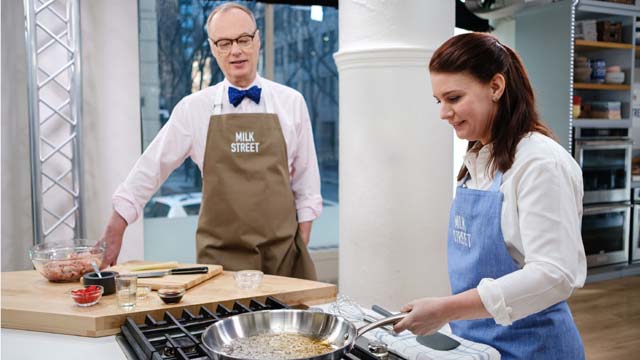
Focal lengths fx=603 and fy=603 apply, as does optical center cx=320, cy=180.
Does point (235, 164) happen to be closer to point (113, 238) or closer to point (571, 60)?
point (113, 238)

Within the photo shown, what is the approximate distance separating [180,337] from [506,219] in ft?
2.88

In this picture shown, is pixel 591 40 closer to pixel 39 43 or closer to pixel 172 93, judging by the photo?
pixel 172 93

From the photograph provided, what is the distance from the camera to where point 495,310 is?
1405mm

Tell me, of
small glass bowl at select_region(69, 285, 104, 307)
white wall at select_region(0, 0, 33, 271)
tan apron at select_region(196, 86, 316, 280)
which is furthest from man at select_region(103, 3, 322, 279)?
white wall at select_region(0, 0, 33, 271)

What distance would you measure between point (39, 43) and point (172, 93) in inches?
47.7

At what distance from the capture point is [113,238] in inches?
97.1

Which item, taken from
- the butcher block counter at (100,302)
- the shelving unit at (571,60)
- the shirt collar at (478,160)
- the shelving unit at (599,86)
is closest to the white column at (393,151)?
the butcher block counter at (100,302)

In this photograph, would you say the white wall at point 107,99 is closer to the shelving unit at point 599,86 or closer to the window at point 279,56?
the window at point 279,56

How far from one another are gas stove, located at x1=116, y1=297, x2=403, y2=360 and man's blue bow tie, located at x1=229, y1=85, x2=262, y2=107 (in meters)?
1.15

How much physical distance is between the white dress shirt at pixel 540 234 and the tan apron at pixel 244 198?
4.33 ft

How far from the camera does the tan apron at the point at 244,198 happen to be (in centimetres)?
263

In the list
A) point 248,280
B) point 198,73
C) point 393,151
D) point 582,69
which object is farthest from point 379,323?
point 582,69

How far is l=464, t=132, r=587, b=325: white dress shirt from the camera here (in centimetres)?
140

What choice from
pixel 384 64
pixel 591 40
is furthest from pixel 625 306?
pixel 384 64
